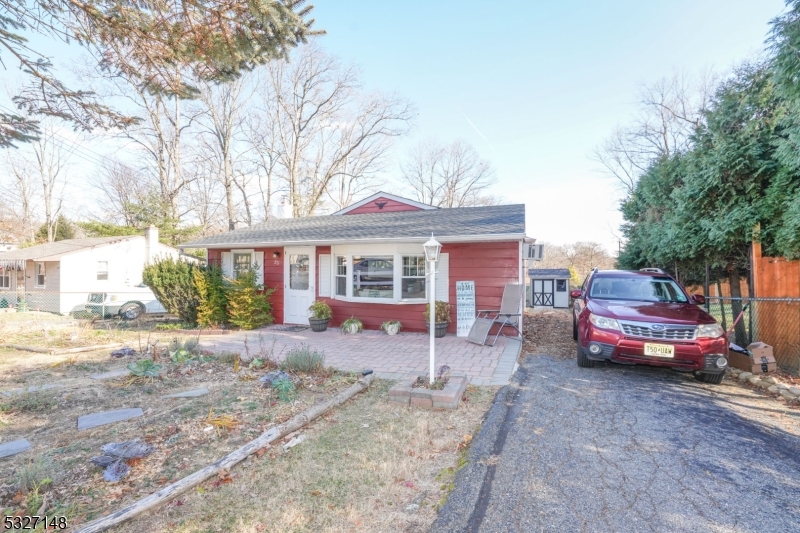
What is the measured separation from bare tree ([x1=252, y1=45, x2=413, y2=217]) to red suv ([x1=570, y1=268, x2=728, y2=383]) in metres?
19.8

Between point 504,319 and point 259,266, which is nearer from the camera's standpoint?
point 504,319

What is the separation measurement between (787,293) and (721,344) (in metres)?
1.80

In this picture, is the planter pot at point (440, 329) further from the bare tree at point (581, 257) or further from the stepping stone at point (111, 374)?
the bare tree at point (581, 257)

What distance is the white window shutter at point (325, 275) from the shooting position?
9539mm

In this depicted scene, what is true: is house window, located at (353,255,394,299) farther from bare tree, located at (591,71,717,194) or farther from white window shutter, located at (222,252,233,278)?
bare tree, located at (591,71,717,194)

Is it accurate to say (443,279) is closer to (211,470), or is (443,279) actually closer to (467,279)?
(467,279)

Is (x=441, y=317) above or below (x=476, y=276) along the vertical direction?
below

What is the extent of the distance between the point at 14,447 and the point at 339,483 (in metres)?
2.90

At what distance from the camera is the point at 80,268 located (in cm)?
1638

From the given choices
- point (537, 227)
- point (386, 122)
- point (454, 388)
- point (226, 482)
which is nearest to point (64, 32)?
point (226, 482)

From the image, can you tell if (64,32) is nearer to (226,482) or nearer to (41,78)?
(41,78)

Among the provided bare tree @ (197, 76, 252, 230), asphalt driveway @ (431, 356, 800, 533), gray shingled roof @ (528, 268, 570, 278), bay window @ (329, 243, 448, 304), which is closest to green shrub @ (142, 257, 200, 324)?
bay window @ (329, 243, 448, 304)

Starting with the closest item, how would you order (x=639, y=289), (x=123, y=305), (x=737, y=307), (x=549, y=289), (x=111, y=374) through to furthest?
(x=111, y=374) < (x=639, y=289) < (x=737, y=307) < (x=123, y=305) < (x=549, y=289)

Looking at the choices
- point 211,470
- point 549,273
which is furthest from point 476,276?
point 549,273
